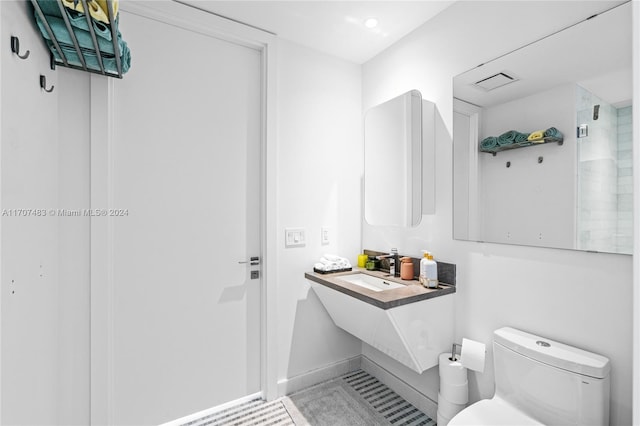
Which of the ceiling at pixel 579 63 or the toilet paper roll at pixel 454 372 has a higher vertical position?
the ceiling at pixel 579 63

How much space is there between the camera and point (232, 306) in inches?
77.3

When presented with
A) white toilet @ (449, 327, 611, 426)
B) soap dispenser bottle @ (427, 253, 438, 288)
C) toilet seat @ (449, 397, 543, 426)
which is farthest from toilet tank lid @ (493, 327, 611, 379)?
soap dispenser bottle @ (427, 253, 438, 288)

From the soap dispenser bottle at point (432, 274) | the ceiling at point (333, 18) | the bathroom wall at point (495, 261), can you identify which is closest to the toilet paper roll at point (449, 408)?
the bathroom wall at point (495, 261)

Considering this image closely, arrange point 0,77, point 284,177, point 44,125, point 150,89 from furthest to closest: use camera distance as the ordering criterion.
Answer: point 284,177, point 150,89, point 44,125, point 0,77

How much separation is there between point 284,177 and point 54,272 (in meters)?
1.29

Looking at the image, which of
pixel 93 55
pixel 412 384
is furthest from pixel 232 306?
pixel 93 55

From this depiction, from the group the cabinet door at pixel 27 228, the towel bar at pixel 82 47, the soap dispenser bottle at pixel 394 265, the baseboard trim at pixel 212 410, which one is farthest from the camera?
the soap dispenser bottle at pixel 394 265

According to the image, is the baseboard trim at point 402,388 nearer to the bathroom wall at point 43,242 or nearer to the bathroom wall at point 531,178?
the bathroom wall at point 531,178

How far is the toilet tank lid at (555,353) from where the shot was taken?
1.14 metres

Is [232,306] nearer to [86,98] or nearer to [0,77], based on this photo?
[86,98]

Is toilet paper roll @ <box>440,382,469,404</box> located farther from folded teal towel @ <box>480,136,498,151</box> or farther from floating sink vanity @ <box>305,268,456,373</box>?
folded teal towel @ <box>480,136,498,151</box>

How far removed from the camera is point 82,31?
3.80 feet

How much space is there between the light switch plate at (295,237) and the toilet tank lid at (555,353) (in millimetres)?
1243

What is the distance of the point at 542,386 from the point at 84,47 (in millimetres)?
2282
